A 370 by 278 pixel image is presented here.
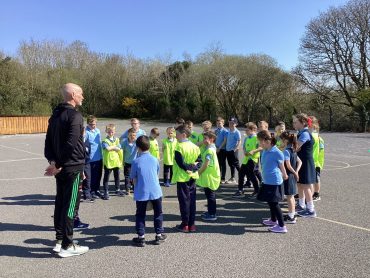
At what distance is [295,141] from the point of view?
21.7 ft

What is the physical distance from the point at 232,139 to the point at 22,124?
26066 millimetres

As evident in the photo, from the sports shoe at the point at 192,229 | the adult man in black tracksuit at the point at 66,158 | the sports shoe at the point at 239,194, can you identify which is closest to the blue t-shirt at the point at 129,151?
the sports shoe at the point at 239,194

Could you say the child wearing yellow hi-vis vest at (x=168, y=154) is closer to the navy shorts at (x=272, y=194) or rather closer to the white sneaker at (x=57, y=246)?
the navy shorts at (x=272, y=194)

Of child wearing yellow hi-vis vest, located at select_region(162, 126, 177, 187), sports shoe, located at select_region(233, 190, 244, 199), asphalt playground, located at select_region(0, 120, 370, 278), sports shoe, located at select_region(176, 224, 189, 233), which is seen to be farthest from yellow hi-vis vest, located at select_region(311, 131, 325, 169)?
child wearing yellow hi-vis vest, located at select_region(162, 126, 177, 187)

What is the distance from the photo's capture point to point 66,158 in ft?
15.4

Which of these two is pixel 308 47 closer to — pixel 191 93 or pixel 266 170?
pixel 191 93

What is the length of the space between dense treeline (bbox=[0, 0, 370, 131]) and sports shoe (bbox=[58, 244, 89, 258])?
2640 centimetres

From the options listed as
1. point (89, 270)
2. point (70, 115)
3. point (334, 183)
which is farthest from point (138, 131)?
point (334, 183)

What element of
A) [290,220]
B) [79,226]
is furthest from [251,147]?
[79,226]

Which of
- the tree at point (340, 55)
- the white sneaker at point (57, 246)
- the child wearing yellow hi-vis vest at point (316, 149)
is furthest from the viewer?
the tree at point (340, 55)

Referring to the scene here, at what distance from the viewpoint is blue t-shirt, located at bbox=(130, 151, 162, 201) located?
5227mm

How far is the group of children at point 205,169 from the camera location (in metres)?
5.32

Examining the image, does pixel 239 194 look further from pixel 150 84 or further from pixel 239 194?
pixel 150 84

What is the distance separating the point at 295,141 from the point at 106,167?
4176mm
